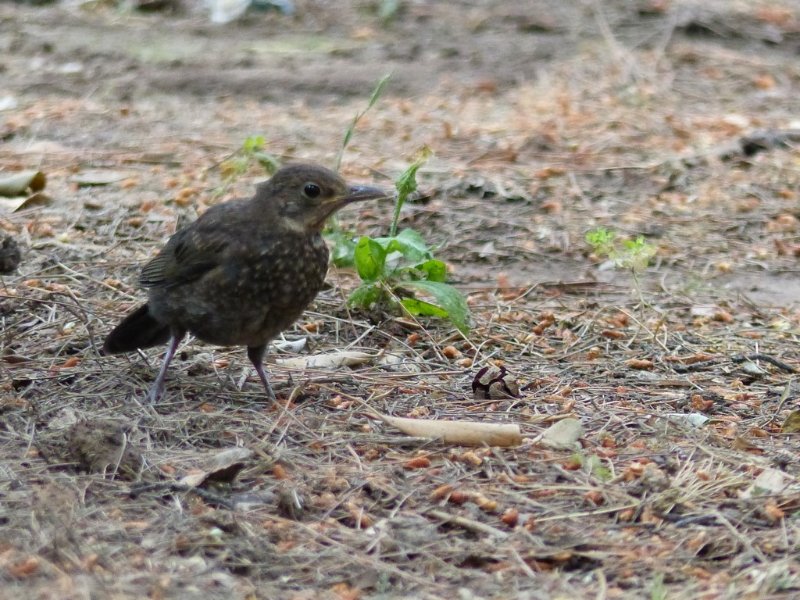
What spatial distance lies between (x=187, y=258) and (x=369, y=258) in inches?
33.7

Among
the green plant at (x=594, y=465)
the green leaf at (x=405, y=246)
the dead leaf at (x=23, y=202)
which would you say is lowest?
the dead leaf at (x=23, y=202)

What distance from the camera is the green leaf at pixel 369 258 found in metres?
5.44

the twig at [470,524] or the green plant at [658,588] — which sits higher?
the green plant at [658,588]

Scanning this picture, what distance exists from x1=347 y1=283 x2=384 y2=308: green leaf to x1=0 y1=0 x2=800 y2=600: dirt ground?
8cm

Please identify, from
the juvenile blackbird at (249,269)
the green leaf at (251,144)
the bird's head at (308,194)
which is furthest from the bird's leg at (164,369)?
the green leaf at (251,144)

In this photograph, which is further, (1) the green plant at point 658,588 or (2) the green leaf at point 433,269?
(2) the green leaf at point 433,269

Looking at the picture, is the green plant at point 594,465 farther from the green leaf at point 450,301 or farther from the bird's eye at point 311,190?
the bird's eye at point 311,190

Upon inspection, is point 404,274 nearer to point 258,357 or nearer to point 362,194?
point 362,194

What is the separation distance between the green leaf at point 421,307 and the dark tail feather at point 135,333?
42.4 inches

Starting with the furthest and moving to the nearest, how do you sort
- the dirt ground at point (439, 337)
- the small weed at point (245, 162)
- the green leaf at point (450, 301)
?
the small weed at point (245, 162)
the green leaf at point (450, 301)
the dirt ground at point (439, 337)

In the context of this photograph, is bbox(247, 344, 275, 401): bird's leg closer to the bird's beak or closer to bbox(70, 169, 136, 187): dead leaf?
the bird's beak

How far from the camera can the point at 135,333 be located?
5.16 metres

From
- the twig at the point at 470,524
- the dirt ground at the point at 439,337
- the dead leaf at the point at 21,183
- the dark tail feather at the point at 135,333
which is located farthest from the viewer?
the dead leaf at the point at 21,183

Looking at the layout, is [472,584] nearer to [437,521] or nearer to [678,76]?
[437,521]
